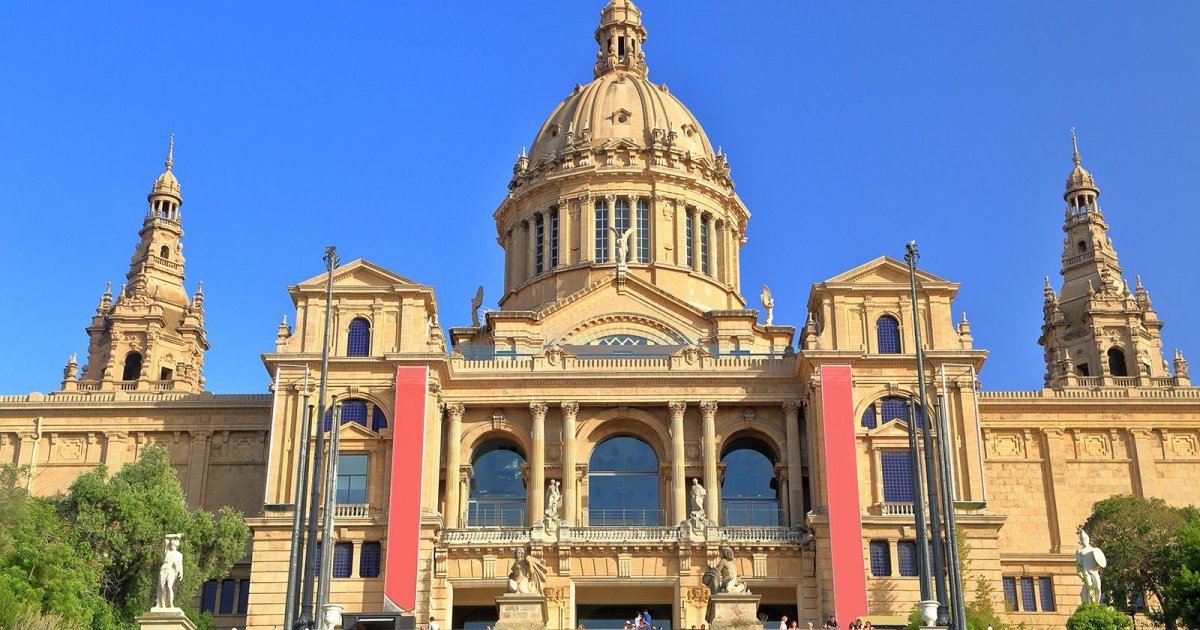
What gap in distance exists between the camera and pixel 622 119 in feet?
279

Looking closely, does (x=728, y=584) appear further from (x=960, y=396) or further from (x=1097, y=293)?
(x=1097, y=293)

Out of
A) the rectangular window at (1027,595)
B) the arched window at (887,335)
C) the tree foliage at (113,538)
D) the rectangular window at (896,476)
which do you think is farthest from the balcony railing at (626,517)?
the rectangular window at (1027,595)

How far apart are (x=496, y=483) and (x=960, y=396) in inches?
824

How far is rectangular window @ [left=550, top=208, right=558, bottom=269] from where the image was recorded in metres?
81.8

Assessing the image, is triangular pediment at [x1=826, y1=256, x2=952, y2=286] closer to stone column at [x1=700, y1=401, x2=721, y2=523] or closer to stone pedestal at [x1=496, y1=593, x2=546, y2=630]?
stone column at [x1=700, y1=401, x2=721, y2=523]

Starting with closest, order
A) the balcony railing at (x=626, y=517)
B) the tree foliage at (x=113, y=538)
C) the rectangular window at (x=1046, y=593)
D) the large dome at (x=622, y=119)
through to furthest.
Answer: the tree foliage at (x=113, y=538), the balcony railing at (x=626, y=517), the rectangular window at (x=1046, y=593), the large dome at (x=622, y=119)

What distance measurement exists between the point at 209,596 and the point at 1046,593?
3823 centimetres

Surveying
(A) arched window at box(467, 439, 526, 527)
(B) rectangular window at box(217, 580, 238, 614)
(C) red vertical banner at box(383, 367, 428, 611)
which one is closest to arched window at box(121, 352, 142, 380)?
(B) rectangular window at box(217, 580, 238, 614)

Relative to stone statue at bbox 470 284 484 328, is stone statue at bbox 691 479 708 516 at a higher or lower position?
lower

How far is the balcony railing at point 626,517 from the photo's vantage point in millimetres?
64562

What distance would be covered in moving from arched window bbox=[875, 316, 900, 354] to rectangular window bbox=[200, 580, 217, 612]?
3220 centimetres

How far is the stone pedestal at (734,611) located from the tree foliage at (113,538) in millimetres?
22301

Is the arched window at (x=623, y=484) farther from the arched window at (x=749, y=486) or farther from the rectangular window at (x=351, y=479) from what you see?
the rectangular window at (x=351, y=479)

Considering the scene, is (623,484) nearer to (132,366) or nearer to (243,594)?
(243,594)
